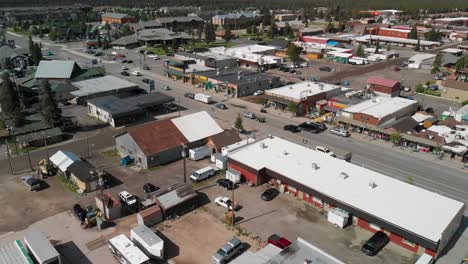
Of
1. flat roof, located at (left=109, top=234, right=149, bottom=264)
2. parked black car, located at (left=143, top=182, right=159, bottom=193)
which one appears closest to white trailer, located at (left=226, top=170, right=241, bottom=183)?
parked black car, located at (left=143, top=182, right=159, bottom=193)

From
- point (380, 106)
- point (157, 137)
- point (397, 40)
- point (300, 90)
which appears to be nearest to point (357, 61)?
point (397, 40)

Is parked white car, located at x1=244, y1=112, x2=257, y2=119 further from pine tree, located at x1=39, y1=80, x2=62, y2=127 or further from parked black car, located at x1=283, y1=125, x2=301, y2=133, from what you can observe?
pine tree, located at x1=39, y1=80, x2=62, y2=127

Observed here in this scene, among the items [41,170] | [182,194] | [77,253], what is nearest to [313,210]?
[182,194]

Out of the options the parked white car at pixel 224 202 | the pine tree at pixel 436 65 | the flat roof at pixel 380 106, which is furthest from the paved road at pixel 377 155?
the pine tree at pixel 436 65

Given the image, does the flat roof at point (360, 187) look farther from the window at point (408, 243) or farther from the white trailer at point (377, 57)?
the white trailer at point (377, 57)

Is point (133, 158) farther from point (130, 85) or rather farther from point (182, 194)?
point (130, 85)
